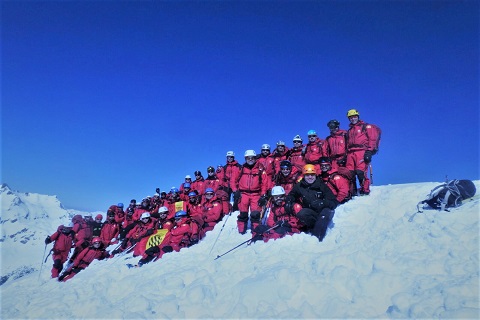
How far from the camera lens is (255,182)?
9.35 metres

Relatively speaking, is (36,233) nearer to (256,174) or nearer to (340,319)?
(256,174)

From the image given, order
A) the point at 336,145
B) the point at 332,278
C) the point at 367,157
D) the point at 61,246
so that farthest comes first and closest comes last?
the point at 61,246, the point at 336,145, the point at 367,157, the point at 332,278

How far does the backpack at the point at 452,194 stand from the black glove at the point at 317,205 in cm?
215

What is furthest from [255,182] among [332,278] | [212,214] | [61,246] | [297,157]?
[61,246]

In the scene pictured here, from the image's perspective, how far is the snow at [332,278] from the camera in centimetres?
366

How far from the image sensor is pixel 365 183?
8289mm

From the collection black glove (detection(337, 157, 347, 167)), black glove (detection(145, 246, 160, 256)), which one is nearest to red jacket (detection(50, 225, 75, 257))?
black glove (detection(145, 246, 160, 256))

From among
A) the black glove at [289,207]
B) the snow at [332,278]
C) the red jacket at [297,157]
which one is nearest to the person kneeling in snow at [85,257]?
the snow at [332,278]

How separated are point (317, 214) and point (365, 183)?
2553 millimetres

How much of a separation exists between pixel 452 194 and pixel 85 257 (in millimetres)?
11688

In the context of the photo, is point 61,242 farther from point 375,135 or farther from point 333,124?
point 375,135


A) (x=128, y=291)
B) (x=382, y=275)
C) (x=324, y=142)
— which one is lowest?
(x=128, y=291)

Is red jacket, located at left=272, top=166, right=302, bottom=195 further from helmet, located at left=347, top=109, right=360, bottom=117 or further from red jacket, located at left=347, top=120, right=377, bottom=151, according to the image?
helmet, located at left=347, top=109, right=360, bottom=117

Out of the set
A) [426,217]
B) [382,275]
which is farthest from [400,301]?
[426,217]
